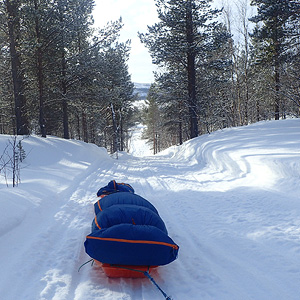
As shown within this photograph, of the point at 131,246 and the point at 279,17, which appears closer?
the point at 131,246

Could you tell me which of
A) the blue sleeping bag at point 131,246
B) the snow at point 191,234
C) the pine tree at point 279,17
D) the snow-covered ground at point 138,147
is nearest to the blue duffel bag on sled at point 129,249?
the blue sleeping bag at point 131,246

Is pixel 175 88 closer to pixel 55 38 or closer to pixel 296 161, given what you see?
pixel 55 38

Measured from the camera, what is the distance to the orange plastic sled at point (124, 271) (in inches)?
98.3

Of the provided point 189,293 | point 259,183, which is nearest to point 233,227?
point 189,293

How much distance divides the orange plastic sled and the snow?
84mm

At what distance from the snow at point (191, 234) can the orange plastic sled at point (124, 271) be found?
0.28 feet

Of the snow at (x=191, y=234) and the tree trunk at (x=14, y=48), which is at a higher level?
the tree trunk at (x=14, y=48)

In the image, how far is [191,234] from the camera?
149 inches

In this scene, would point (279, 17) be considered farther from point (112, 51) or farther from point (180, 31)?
point (112, 51)

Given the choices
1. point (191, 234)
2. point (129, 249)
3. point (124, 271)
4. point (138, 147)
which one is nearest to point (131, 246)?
point (129, 249)

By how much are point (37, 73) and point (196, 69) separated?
36.3ft

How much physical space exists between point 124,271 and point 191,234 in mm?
1619

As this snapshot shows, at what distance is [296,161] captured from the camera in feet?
17.6

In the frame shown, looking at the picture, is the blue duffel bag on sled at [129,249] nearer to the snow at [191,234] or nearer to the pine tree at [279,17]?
the snow at [191,234]
